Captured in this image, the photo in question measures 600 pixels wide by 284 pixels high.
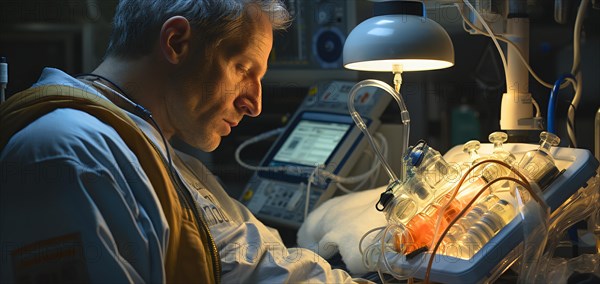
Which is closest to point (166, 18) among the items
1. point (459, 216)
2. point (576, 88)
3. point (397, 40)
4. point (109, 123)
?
point (109, 123)

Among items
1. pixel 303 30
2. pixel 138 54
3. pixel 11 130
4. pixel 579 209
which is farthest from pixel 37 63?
pixel 579 209

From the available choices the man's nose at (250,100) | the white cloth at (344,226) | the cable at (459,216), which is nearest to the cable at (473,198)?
the cable at (459,216)

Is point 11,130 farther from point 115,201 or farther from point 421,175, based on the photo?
point 421,175

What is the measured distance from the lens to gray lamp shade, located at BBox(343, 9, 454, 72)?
1406 millimetres

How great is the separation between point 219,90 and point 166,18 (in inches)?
7.2

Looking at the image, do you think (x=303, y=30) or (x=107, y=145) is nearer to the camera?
(x=107, y=145)

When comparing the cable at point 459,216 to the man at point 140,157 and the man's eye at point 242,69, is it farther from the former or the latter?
the man's eye at point 242,69

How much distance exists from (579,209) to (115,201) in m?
0.93

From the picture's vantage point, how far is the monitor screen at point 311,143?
7.55 ft

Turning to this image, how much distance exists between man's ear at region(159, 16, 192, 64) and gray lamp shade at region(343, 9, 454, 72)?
32 centimetres

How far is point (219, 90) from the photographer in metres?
1.50

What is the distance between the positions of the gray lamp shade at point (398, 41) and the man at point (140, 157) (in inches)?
8.7

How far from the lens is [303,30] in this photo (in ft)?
8.57

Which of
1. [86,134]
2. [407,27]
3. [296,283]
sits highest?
[407,27]
